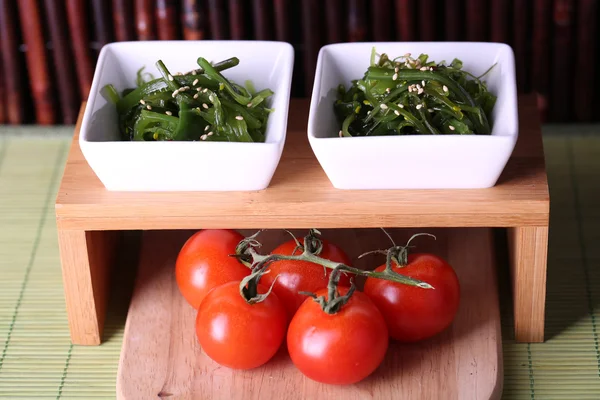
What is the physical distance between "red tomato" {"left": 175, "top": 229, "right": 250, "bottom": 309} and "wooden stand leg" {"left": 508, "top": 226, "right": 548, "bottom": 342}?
423 millimetres

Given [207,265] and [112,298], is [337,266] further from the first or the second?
[112,298]

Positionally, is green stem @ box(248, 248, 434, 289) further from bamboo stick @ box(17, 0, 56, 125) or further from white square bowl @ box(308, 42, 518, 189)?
bamboo stick @ box(17, 0, 56, 125)

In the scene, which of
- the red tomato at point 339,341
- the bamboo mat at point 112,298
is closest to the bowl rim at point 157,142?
the red tomato at point 339,341

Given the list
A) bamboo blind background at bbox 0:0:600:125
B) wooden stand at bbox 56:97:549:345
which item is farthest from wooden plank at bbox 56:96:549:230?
bamboo blind background at bbox 0:0:600:125

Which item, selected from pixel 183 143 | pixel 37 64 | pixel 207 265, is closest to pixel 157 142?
pixel 183 143

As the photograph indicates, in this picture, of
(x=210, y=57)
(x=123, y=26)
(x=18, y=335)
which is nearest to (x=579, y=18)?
(x=210, y=57)

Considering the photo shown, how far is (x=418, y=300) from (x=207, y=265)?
33 centimetres

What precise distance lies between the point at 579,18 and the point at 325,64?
683mm

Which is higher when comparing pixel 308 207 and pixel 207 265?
pixel 308 207

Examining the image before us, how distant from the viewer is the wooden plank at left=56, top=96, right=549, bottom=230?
4.67 ft

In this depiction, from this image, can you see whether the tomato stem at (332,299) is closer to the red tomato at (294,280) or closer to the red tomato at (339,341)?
the red tomato at (339,341)

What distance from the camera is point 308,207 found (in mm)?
1437

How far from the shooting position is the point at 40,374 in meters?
1.53

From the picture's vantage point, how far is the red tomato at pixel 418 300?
56.8 inches
